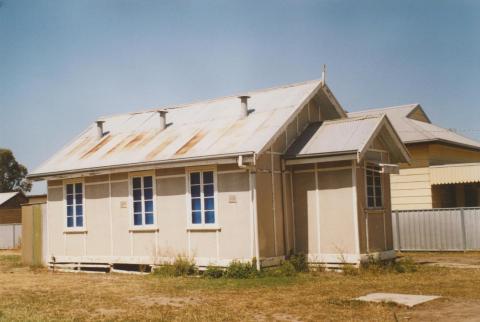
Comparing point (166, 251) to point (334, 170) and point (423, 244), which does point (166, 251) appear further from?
point (423, 244)

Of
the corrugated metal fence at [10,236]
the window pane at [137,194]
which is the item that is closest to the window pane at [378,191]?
the window pane at [137,194]

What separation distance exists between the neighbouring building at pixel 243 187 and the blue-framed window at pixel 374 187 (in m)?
0.05

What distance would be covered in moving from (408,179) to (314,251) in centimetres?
985

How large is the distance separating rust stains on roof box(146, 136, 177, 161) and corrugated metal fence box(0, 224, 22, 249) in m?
A: 24.1

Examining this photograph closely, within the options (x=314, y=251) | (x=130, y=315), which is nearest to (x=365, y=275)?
(x=314, y=251)

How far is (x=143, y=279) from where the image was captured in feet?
54.7

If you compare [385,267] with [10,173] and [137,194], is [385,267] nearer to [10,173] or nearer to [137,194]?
[137,194]

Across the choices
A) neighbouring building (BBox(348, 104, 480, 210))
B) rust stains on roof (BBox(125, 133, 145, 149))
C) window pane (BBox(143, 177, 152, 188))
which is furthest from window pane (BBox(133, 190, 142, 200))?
neighbouring building (BBox(348, 104, 480, 210))

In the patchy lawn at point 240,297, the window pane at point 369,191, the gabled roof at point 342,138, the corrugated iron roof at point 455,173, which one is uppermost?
the gabled roof at point 342,138

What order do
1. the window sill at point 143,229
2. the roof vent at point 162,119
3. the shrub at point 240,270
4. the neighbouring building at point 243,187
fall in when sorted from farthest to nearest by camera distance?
the roof vent at point 162,119 → the window sill at point 143,229 → the neighbouring building at point 243,187 → the shrub at point 240,270

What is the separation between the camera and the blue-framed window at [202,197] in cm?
1681

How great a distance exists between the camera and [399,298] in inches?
449

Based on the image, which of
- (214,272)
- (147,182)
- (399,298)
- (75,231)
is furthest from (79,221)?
(399,298)

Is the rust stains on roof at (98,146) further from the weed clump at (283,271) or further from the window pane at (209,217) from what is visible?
the weed clump at (283,271)
